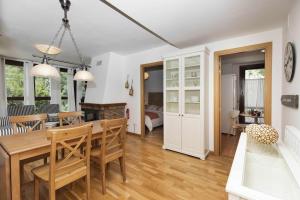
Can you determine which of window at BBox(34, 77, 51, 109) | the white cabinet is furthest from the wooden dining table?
window at BBox(34, 77, 51, 109)

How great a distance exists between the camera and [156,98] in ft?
21.6

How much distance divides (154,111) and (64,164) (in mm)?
4255

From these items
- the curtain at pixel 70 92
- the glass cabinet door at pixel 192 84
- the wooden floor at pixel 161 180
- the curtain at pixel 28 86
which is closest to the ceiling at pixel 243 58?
the glass cabinet door at pixel 192 84

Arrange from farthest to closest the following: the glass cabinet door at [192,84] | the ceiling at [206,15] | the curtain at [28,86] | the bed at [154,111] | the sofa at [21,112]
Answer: the bed at [154,111]
the curtain at [28,86]
the sofa at [21,112]
the glass cabinet door at [192,84]
the ceiling at [206,15]

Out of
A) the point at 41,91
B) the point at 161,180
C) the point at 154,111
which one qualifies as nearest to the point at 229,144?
the point at 161,180

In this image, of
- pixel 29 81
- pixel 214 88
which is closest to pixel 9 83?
pixel 29 81

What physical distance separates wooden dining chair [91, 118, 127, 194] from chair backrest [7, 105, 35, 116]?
375 cm

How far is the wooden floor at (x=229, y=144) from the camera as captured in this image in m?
3.13

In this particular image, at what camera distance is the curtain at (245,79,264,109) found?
501 cm

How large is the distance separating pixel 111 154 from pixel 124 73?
10.1 ft

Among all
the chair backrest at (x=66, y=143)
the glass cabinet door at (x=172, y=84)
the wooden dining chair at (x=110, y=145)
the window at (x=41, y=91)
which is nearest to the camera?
the chair backrest at (x=66, y=143)

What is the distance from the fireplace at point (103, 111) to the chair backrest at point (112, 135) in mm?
2086

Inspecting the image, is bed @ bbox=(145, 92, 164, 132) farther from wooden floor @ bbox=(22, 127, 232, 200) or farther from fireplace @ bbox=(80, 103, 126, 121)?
wooden floor @ bbox=(22, 127, 232, 200)

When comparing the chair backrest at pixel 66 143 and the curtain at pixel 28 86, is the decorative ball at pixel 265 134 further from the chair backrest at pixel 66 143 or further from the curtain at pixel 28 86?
the curtain at pixel 28 86
